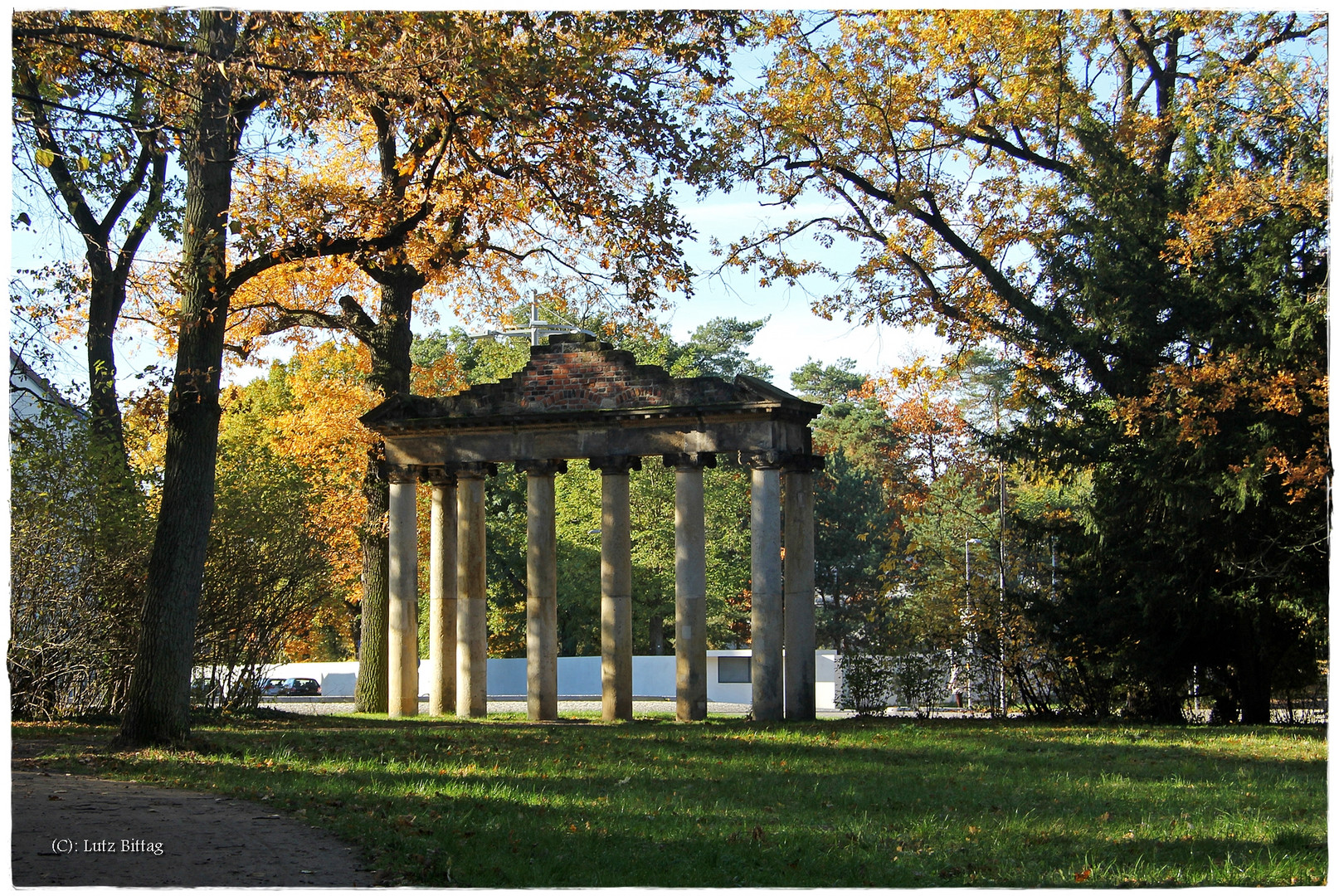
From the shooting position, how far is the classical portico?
76.1 ft

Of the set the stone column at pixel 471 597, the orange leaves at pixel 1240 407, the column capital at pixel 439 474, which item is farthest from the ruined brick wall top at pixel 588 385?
the orange leaves at pixel 1240 407

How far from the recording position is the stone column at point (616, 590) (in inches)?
941

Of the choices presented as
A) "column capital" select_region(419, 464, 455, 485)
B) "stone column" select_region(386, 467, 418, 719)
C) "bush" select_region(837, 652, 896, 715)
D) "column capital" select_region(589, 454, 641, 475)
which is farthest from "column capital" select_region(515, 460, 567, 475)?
"bush" select_region(837, 652, 896, 715)

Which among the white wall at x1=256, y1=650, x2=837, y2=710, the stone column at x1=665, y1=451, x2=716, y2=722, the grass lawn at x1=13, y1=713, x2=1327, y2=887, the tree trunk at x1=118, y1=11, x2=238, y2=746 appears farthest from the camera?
the white wall at x1=256, y1=650, x2=837, y2=710

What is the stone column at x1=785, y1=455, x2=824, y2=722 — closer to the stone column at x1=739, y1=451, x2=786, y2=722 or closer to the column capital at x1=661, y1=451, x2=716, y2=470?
the stone column at x1=739, y1=451, x2=786, y2=722

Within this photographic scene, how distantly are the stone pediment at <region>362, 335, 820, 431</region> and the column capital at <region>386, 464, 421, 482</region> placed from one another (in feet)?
2.83

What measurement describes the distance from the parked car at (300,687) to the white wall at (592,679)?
1.04ft

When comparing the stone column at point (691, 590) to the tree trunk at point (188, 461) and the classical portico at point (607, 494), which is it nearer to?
the classical portico at point (607, 494)

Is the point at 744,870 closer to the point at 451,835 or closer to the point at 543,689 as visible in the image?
the point at 451,835

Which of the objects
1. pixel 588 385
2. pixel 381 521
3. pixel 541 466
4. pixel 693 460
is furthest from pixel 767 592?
pixel 381 521

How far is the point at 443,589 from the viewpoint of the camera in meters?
25.8

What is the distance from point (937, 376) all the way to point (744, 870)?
19168 mm

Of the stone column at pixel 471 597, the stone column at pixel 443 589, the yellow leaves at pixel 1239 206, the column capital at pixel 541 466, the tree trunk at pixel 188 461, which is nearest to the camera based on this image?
the tree trunk at pixel 188 461

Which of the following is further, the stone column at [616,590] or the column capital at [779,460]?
the stone column at [616,590]
